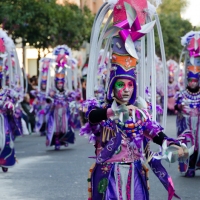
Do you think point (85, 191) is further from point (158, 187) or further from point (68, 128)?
point (68, 128)

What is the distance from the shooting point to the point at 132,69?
23.4 feet

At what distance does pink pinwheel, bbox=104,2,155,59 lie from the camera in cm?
707

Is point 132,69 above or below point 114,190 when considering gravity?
above

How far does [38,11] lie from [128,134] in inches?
767

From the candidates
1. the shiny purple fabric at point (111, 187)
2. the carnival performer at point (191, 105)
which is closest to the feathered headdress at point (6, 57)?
the carnival performer at point (191, 105)

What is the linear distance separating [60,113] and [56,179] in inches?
226

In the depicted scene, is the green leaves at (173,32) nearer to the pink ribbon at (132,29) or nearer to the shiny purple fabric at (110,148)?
the pink ribbon at (132,29)

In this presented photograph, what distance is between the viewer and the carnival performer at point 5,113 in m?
13.1

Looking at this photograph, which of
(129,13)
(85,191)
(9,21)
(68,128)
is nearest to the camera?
(129,13)

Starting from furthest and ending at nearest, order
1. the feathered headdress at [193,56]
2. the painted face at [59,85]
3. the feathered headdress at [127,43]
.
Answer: the painted face at [59,85]
the feathered headdress at [193,56]
the feathered headdress at [127,43]

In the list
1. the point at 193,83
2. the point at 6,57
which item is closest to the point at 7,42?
the point at 6,57

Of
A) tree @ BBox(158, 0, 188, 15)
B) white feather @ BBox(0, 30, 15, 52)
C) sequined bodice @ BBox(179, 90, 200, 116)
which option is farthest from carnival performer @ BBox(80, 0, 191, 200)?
tree @ BBox(158, 0, 188, 15)

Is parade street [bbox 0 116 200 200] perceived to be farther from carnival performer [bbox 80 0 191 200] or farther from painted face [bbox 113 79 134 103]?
painted face [bbox 113 79 134 103]

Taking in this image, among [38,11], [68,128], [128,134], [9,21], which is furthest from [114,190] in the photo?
[38,11]
